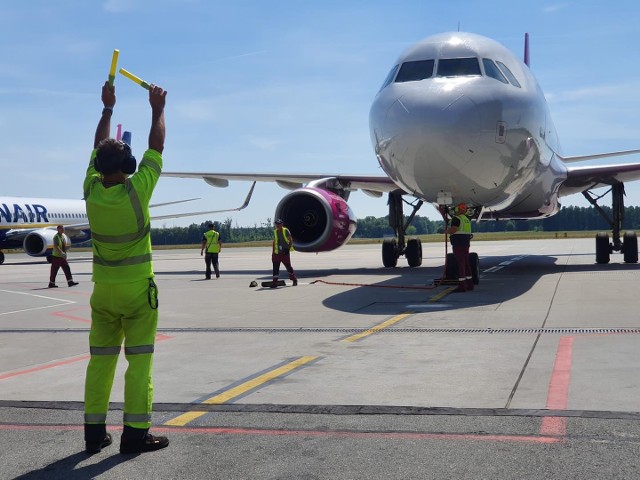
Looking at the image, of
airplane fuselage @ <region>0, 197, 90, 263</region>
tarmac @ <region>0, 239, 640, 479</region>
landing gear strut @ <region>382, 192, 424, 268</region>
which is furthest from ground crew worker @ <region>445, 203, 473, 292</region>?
airplane fuselage @ <region>0, 197, 90, 263</region>

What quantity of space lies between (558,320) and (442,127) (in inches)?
139

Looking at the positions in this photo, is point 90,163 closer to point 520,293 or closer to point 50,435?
point 50,435

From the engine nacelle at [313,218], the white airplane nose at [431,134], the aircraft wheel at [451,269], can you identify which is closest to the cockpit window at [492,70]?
the white airplane nose at [431,134]

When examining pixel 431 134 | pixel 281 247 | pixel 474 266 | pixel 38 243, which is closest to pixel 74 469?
pixel 431 134

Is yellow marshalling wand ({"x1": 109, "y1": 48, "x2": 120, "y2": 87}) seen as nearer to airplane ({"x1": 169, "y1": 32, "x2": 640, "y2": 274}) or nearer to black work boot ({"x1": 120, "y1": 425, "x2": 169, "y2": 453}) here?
black work boot ({"x1": 120, "y1": 425, "x2": 169, "y2": 453})

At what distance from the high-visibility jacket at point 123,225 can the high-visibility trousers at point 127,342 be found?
0.26 ft

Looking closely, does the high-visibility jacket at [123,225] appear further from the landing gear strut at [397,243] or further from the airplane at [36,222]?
the airplane at [36,222]

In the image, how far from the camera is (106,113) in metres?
4.68

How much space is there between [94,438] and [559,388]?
300cm

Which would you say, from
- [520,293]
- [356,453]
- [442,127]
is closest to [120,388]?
[356,453]

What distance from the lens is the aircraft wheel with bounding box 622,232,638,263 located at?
19000 mm

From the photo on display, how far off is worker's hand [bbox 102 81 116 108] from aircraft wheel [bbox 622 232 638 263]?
1686 centimetres

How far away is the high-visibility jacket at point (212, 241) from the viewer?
1844 cm

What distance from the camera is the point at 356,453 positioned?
12.4 ft
